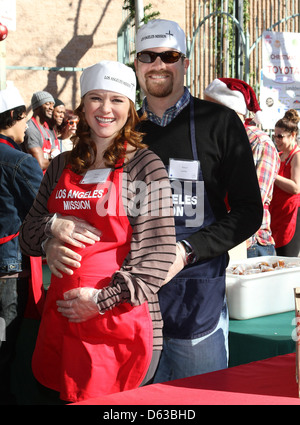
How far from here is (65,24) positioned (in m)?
9.70

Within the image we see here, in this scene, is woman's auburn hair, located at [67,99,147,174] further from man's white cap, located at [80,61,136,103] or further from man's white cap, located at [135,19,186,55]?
man's white cap, located at [135,19,186,55]

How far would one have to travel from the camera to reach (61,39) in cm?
971

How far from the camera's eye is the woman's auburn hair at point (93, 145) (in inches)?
66.8

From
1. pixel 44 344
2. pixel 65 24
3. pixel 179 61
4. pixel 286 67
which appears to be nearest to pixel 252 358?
pixel 44 344

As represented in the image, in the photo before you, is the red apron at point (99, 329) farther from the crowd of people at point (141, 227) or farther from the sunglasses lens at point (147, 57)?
the sunglasses lens at point (147, 57)

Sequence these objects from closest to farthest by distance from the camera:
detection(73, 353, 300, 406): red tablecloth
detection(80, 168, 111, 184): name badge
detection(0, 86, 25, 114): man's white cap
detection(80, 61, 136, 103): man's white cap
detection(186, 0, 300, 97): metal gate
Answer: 1. detection(73, 353, 300, 406): red tablecloth
2. detection(80, 168, 111, 184): name badge
3. detection(80, 61, 136, 103): man's white cap
4. detection(0, 86, 25, 114): man's white cap
5. detection(186, 0, 300, 97): metal gate

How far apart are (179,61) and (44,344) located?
3.10ft

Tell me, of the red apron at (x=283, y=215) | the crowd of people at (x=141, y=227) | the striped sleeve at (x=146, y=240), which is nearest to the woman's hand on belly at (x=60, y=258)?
the crowd of people at (x=141, y=227)

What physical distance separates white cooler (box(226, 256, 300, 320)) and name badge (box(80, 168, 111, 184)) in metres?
0.93

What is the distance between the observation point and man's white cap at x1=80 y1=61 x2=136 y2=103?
1757 mm

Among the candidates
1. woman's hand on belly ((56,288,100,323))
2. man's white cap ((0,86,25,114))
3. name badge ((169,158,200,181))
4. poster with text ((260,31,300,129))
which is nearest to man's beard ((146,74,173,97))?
name badge ((169,158,200,181))

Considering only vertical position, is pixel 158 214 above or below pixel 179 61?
below

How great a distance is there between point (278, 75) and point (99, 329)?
621 cm
